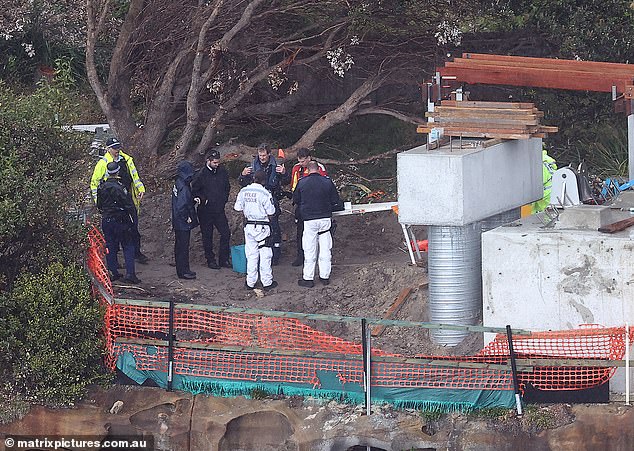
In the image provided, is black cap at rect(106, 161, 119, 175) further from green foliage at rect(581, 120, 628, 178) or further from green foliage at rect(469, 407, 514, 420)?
green foliage at rect(581, 120, 628, 178)

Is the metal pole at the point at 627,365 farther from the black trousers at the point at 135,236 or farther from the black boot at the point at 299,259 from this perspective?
the black trousers at the point at 135,236

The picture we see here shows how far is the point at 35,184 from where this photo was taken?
11.7 m

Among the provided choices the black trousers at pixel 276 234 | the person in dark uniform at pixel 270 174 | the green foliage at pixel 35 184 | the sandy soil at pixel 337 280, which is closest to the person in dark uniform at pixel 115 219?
the sandy soil at pixel 337 280

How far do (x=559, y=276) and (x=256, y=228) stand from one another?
4.25 metres

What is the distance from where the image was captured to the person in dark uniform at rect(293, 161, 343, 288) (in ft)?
46.3

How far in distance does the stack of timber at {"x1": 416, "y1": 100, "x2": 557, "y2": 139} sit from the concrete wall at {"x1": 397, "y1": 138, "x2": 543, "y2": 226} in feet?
0.49

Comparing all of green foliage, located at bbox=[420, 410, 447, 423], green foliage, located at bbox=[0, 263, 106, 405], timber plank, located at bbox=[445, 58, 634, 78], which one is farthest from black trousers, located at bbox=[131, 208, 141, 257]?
green foliage, located at bbox=[420, 410, 447, 423]

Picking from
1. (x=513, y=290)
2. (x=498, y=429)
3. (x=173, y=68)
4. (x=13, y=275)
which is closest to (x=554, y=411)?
(x=498, y=429)

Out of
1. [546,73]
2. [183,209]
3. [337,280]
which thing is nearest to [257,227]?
[183,209]

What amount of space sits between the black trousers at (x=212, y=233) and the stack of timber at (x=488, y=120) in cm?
352

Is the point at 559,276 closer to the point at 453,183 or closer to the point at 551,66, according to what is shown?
the point at 453,183

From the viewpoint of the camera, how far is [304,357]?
439 inches

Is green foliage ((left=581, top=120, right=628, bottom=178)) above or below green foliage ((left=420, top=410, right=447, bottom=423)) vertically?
above

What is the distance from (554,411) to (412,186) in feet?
9.10
